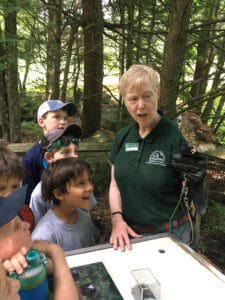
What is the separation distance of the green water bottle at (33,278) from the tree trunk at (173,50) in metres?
2.70

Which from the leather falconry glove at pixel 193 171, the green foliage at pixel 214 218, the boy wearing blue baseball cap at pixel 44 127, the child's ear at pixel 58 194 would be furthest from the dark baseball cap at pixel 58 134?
the green foliage at pixel 214 218

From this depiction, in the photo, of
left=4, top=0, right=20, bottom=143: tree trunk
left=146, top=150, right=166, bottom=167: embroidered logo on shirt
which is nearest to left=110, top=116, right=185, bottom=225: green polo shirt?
left=146, top=150, right=166, bottom=167: embroidered logo on shirt

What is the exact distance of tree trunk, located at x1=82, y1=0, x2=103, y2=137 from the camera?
5.16m

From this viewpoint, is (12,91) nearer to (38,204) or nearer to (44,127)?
(44,127)

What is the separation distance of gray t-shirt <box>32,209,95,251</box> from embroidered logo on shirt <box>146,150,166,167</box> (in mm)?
616

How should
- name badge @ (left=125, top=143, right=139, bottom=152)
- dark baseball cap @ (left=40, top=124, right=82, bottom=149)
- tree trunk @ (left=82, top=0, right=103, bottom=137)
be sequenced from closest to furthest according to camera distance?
1. name badge @ (left=125, top=143, right=139, bottom=152)
2. dark baseball cap @ (left=40, top=124, right=82, bottom=149)
3. tree trunk @ (left=82, top=0, right=103, bottom=137)

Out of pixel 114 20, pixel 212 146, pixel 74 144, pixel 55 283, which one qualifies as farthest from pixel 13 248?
pixel 114 20

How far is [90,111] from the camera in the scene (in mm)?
6070

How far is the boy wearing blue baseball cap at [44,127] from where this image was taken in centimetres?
243

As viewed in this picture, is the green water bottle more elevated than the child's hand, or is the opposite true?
the child's hand

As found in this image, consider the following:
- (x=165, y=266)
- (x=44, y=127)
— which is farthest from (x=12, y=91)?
(x=165, y=266)

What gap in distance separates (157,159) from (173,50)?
177 centimetres

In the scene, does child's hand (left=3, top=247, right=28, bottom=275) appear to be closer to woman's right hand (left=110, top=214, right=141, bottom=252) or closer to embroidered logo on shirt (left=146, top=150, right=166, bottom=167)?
woman's right hand (left=110, top=214, right=141, bottom=252)

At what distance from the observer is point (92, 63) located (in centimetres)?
564
